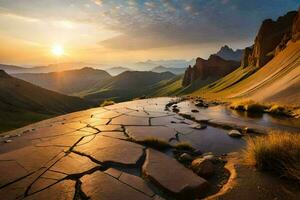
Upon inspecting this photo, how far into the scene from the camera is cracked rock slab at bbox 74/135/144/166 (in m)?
6.58

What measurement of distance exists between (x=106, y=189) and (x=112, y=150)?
2329 millimetres

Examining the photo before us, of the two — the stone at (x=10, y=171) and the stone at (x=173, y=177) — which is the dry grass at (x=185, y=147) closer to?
the stone at (x=173, y=177)

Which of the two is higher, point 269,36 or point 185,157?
point 269,36

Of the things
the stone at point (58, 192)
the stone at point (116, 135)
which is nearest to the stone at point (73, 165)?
the stone at point (58, 192)

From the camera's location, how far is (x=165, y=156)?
22.9ft

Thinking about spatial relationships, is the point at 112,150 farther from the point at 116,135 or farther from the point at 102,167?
the point at 116,135

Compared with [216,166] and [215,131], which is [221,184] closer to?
[216,166]

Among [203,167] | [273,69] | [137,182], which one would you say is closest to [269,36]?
[273,69]

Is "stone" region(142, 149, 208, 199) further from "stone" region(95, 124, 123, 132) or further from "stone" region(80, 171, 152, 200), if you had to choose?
"stone" region(95, 124, 123, 132)

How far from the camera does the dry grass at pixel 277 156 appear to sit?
16.3ft

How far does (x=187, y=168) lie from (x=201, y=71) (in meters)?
107

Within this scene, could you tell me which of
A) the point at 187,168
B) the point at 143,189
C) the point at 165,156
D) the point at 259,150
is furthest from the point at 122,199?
the point at 259,150

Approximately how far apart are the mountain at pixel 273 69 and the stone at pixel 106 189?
1498cm

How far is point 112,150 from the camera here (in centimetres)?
728
